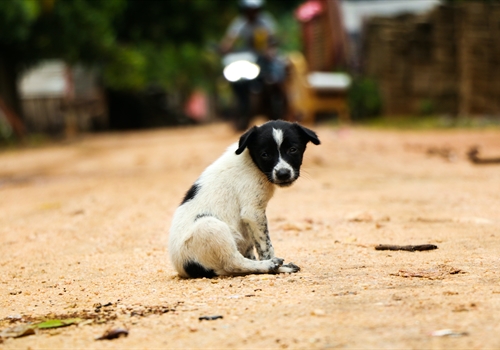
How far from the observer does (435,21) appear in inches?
811

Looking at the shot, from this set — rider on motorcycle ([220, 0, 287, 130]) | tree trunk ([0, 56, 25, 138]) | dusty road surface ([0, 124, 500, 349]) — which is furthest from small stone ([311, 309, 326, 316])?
tree trunk ([0, 56, 25, 138])

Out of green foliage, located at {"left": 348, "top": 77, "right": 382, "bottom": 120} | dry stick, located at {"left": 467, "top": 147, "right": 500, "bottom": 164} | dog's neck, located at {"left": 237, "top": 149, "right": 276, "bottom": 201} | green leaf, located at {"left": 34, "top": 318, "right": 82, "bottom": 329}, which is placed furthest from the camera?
green foliage, located at {"left": 348, "top": 77, "right": 382, "bottom": 120}

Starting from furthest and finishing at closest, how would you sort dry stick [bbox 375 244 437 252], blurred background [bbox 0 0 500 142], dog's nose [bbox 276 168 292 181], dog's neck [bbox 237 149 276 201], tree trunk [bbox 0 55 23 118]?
1. tree trunk [bbox 0 55 23 118]
2. blurred background [bbox 0 0 500 142]
3. dry stick [bbox 375 244 437 252]
4. dog's neck [bbox 237 149 276 201]
5. dog's nose [bbox 276 168 292 181]

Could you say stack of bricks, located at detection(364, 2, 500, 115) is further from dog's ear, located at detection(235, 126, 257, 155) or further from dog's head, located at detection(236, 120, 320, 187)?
dog's ear, located at detection(235, 126, 257, 155)

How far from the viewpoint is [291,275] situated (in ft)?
15.8

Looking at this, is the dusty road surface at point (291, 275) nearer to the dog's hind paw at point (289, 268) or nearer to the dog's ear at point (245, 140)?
the dog's hind paw at point (289, 268)

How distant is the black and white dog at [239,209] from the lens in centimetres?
488

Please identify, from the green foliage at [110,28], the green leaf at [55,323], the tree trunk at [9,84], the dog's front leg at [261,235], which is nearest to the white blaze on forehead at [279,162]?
the dog's front leg at [261,235]

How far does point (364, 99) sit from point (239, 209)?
17.4 metres

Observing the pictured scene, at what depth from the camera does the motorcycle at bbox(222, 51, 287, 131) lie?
15969 millimetres

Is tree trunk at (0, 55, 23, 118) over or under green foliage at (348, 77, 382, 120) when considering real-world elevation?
over

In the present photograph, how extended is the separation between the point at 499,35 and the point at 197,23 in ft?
46.1

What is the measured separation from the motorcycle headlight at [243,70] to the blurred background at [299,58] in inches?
20.3

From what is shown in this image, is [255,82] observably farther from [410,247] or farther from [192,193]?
[192,193]
